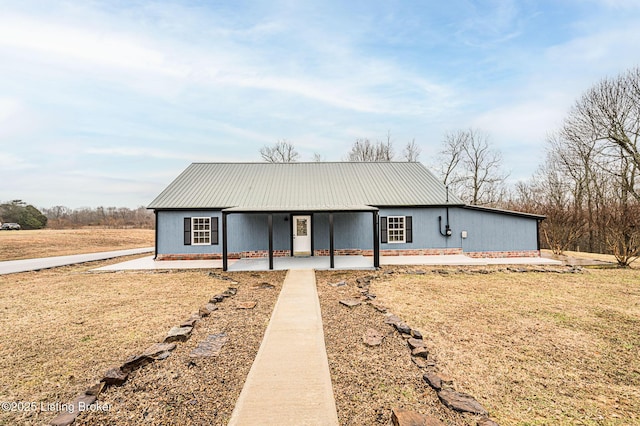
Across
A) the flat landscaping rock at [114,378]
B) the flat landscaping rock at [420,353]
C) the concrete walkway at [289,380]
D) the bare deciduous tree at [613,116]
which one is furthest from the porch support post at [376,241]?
the bare deciduous tree at [613,116]

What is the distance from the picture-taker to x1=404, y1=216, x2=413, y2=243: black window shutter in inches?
580

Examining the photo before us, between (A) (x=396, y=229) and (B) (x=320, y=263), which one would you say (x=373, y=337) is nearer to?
(B) (x=320, y=263)

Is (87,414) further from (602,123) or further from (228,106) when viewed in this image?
(602,123)

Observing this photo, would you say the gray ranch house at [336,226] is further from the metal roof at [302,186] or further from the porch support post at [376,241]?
the porch support post at [376,241]

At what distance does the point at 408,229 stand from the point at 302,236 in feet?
17.2

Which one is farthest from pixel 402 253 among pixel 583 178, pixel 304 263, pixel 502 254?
pixel 583 178

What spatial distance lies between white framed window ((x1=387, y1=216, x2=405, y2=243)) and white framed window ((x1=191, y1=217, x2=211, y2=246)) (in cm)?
878

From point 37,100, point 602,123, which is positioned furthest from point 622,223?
point 37,100

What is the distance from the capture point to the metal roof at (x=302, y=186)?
579 inches

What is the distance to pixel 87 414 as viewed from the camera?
3025 millimetres

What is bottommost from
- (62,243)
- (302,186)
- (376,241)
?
(62,243)

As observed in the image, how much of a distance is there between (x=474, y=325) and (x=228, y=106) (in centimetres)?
2046

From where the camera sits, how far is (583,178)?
21.7 metres

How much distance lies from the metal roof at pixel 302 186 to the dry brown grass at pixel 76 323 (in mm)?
4996
